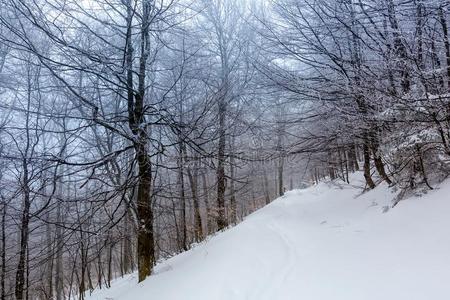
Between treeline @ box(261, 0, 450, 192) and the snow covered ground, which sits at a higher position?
treeline @ box(261, 0, 450, 192)

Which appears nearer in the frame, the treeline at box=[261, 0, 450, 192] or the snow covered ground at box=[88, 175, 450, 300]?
the snow covered ground at box=[88, 175, 450, 300]

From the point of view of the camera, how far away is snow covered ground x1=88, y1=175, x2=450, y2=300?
11.5 feet

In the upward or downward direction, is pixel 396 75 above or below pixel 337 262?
above

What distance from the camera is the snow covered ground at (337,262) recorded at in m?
3.49

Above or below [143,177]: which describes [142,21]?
above

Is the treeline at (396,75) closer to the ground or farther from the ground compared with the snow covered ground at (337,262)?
farther from the ground

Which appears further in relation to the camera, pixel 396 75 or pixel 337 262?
pixel 396 75

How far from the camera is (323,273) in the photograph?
4219 mm

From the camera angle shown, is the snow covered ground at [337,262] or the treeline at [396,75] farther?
the treeline at [396,75]

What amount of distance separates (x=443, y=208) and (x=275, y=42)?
4450 millimetres

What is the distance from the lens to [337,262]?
14.6ft

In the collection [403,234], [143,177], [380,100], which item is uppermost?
[380,100]

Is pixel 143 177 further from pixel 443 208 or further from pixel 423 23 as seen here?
pixel 423 23

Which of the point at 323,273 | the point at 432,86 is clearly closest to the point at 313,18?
the point at 432,86
